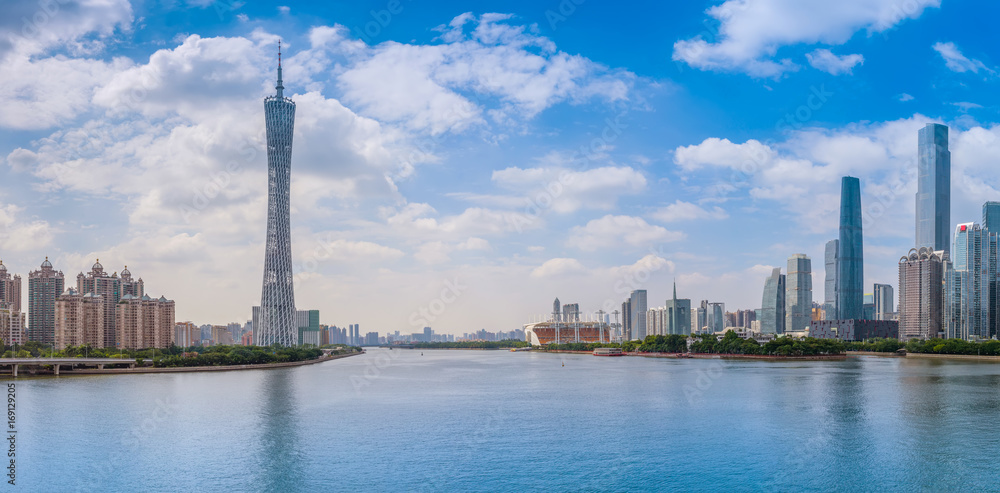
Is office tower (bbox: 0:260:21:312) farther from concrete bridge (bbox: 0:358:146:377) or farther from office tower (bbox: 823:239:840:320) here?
office tower (bbox: 823:239:840:320)

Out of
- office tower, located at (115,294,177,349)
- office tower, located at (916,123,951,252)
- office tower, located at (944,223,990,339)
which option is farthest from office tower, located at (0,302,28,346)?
office tower, located at (916,123,951,252)

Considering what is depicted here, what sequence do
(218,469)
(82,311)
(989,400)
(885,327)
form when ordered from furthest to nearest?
1. (885,327)
2. (82,311)
3. (989,400)
4. (218,469)

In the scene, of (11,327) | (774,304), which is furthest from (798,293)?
(11,327)

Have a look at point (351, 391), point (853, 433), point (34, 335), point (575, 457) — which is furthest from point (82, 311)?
point (853, 433)

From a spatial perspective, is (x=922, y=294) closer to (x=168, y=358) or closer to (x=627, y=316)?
(x=627, y=316)

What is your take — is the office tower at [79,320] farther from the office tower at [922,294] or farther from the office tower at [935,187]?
the office tower at [935,187]

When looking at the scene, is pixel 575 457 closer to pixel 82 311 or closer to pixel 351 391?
pixel 351 391

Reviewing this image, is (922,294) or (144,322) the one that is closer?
(144,322)
